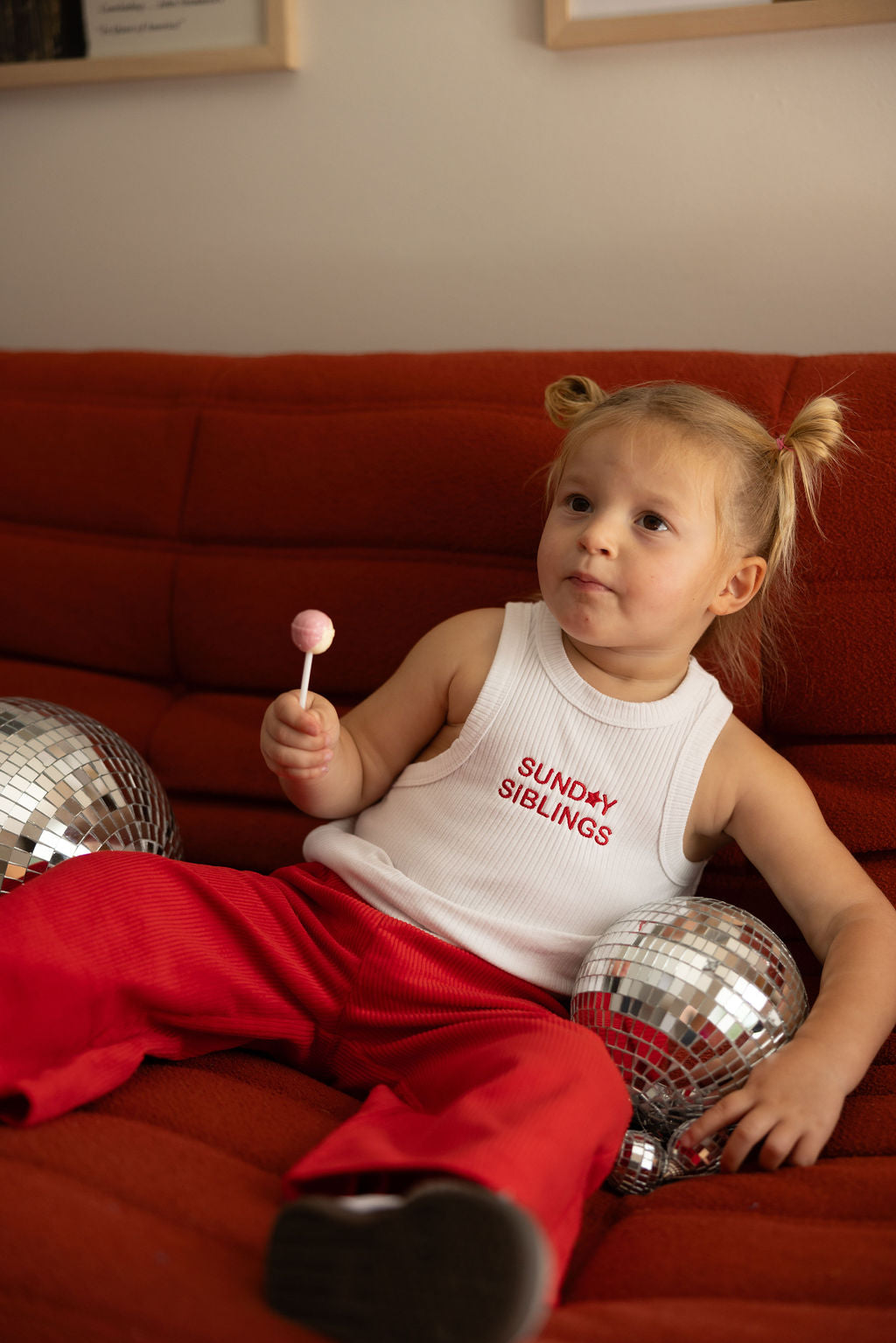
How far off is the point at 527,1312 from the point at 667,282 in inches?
49.8

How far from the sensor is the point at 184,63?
1.61 metres

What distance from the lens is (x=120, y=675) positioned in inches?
56.1

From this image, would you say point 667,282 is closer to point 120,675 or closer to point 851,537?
point 851,537

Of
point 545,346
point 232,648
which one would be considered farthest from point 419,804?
point 545,346

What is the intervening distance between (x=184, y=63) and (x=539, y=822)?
123 centimetres

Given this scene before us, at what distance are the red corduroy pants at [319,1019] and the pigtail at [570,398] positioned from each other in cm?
52

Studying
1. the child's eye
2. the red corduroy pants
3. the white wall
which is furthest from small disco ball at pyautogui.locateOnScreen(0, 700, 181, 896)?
the white wall

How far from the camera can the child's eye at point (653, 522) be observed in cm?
103

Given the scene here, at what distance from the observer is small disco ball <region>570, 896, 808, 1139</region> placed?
0.86 metres

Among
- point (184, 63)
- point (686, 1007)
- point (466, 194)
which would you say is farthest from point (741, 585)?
point (184, 63)

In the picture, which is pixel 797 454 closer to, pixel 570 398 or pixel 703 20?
pixel 570 398

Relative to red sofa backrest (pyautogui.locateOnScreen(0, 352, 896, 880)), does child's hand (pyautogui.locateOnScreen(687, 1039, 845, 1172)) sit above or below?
below

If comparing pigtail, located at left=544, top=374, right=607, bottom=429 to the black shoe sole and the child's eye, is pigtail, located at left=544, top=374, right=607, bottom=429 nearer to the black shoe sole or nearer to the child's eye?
the child's eye

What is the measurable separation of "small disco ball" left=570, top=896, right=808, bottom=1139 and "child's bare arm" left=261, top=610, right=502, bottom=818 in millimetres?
309
